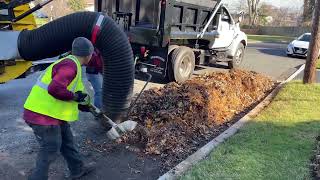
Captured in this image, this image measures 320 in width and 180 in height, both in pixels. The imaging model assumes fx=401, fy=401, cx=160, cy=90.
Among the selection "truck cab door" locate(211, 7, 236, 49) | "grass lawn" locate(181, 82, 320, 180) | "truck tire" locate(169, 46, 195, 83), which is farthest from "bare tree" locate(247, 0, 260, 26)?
"grass lawn" locate(181, 82, 320, 180)

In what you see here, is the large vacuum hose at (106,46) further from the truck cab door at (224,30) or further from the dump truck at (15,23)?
the truck cab door at (224,30)

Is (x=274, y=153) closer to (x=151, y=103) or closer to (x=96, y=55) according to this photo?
(x=151, y=103)

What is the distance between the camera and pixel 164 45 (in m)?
9.87

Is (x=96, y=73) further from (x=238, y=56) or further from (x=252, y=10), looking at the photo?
(x=252, y=10)

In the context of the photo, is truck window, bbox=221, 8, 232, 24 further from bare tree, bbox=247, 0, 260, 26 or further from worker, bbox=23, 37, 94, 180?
bare tree, bbox=247, 0, 260, 26

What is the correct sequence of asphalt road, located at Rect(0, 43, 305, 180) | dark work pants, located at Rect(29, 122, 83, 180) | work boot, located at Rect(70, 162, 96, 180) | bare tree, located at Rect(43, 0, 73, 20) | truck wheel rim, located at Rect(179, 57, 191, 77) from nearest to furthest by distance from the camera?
dark work pants, located at Rect(29, 122, 83, 180), work boot, located at Rect(70, 162, 96, 180), asphalt road, located at Rect(0, 43, 305, 180), truck wheel rim, located at Rect(179, 57, 191, 77), bare tree, located at Rect(43, 0, 73, 20)

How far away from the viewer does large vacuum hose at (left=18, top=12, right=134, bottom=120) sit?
208 inches

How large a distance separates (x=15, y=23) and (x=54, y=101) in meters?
Answer: 4.22

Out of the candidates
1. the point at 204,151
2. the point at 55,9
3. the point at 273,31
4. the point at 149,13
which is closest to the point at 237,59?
the point at 149,13

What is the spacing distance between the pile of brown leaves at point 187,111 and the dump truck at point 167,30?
1.85m

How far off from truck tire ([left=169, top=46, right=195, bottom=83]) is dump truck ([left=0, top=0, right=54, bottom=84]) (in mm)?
3722

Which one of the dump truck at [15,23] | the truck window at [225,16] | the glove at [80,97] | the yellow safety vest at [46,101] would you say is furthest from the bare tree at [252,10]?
the yellow safety vest at [46,101]

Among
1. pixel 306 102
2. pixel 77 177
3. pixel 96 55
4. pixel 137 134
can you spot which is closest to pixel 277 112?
pixel 306 102

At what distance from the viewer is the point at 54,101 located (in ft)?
12.8
